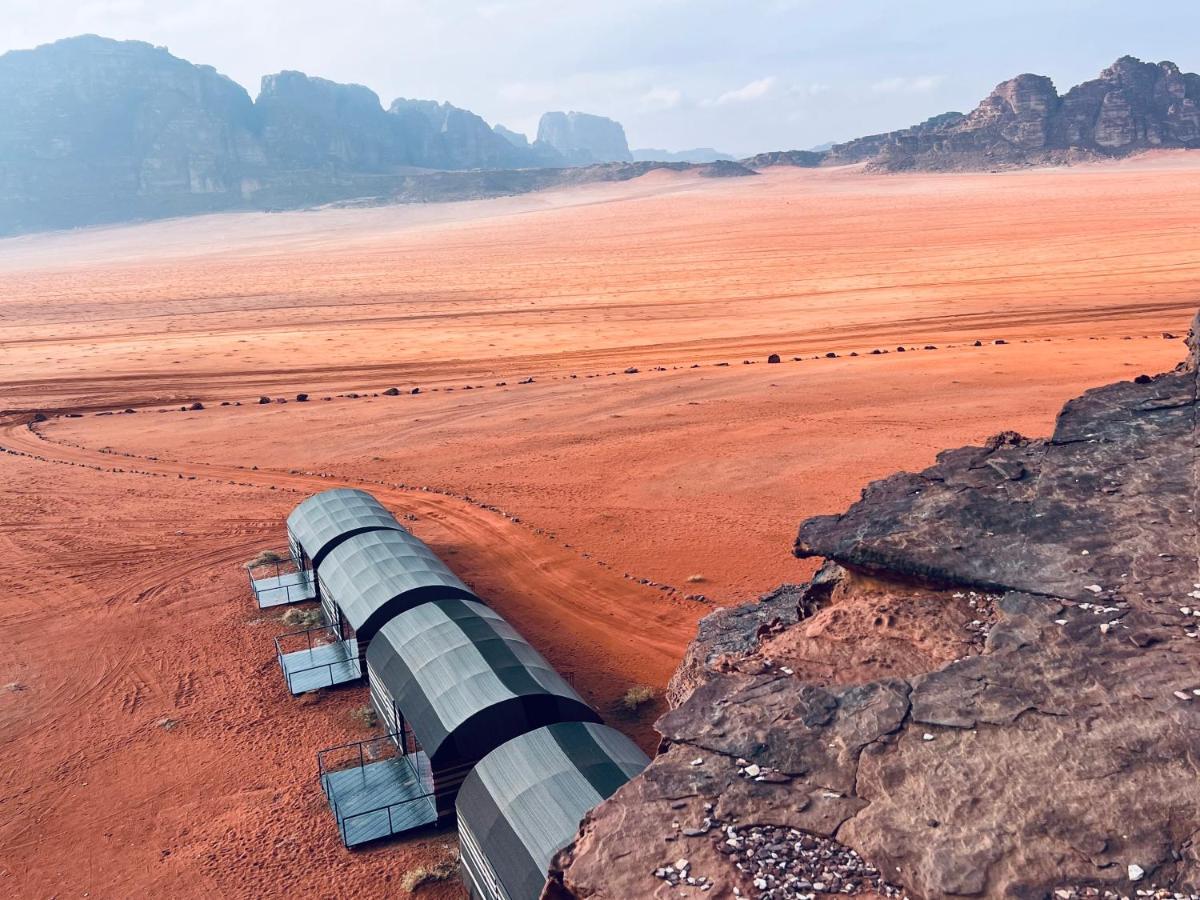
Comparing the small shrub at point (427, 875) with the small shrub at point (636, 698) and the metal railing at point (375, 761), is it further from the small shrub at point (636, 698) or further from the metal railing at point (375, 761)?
the small shrub at point (636, 698)

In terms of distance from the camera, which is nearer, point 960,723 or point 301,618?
point 960,723

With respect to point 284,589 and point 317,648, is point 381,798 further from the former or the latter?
point 284,589

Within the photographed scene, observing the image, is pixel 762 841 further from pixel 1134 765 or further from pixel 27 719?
pixel 27 719

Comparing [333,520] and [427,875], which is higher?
[333,520]

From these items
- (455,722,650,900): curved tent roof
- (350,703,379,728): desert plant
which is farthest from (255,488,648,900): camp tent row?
(350,703,379,728): desert plant

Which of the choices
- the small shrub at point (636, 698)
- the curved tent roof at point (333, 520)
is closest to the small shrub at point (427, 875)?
the small shrub at point (636, 698)

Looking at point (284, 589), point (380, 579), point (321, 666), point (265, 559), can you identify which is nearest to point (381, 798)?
point (321, 666)

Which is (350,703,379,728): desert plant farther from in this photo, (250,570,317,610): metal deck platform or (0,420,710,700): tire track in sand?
(250,570,317,610): metal deck platform
